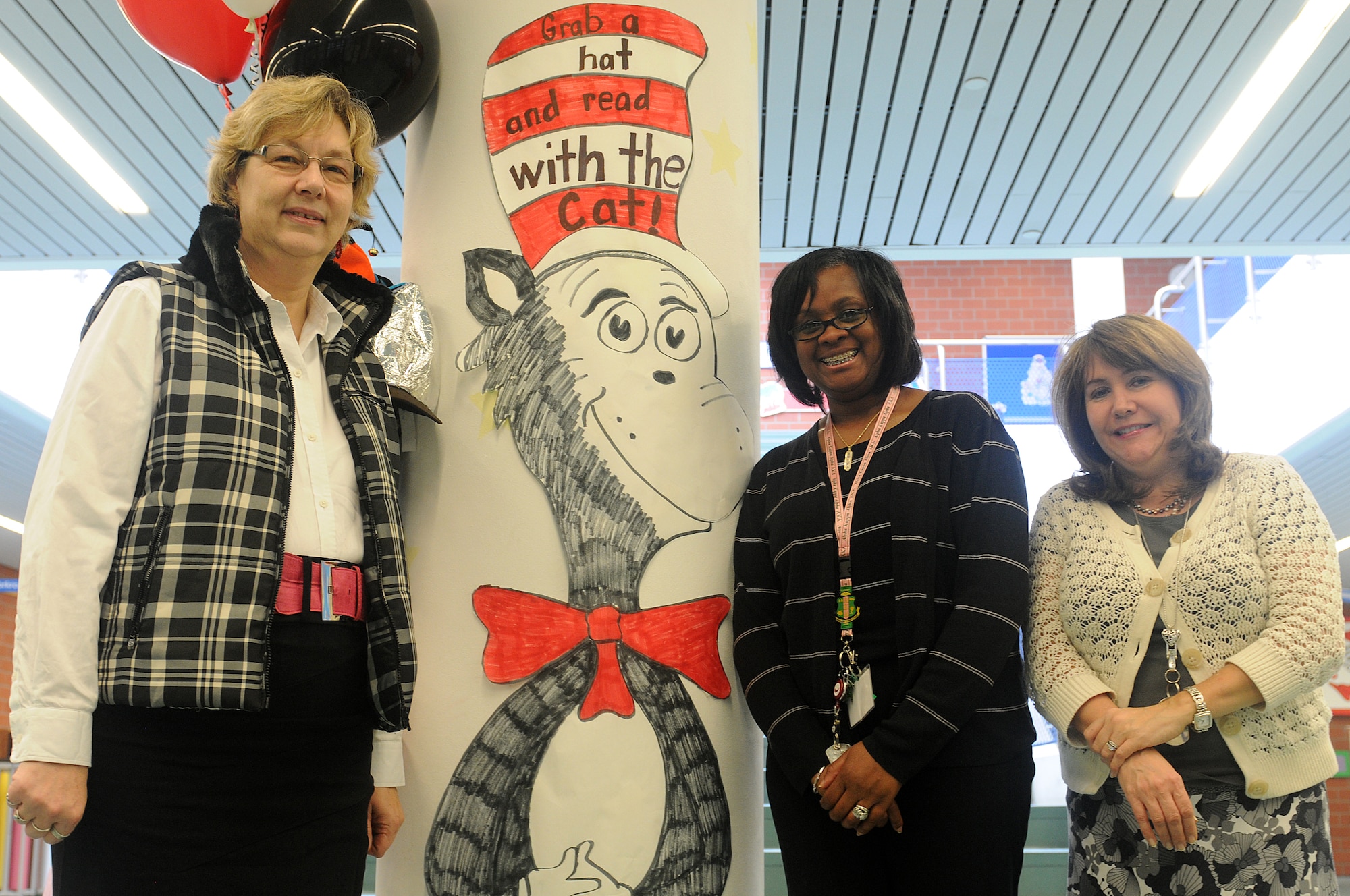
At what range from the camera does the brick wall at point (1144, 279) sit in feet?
36.3

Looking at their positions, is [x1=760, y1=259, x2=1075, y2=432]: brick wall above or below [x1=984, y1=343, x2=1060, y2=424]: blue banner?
above

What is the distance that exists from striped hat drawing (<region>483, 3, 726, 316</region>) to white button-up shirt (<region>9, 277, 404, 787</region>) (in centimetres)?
60

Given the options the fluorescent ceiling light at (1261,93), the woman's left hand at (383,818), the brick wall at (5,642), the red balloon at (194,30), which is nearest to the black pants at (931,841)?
the woman's left hand at (383,818)

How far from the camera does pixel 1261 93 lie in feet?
15.0

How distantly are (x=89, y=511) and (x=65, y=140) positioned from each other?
13.9 ft

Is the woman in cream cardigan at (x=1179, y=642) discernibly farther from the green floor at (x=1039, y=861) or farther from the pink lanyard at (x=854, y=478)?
the green floor at (x=1039, y=861)

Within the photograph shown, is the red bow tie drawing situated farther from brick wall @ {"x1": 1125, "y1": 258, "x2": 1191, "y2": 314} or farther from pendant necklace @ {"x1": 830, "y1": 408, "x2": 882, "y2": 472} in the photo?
brick wall @ {"x1": 1125, "y1": 258, "x2": 1191, "y2": 314}

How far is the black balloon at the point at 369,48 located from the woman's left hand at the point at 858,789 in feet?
4.63

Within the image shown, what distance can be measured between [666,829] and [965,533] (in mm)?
704

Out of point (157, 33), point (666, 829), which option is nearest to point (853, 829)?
point (666, 829)

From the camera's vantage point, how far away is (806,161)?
5.06 metres

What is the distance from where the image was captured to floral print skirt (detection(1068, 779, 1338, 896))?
63.6 inches

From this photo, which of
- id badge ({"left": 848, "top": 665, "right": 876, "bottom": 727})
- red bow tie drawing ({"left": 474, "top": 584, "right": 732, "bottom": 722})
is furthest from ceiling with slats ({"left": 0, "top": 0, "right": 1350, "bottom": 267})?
id badge ({"left": 848, "top": 665, "right": 876, "bottom": 727})

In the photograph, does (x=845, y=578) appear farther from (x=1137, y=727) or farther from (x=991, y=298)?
(x=991, y=298)
